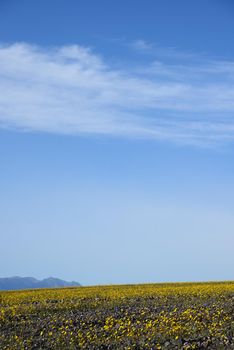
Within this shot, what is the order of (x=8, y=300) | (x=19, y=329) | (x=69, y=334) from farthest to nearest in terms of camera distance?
1. (x=8, y=300)
2. (x=19, y=329)
3. (x=69, y=334)

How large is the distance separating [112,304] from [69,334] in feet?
26.1

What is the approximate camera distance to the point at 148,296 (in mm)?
33875

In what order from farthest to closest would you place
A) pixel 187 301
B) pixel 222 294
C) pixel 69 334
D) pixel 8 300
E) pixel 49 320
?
pixel 8 300, pixel 222 294, pixel 187 301, pixel 49 320, pixel 69 334

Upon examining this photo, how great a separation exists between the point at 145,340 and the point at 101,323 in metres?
4.36

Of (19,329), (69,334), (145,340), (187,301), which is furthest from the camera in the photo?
(187,301)

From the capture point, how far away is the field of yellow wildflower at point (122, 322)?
68.3 ft

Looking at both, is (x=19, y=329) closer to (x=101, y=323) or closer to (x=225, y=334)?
(x=101, y=323)

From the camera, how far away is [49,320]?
2592 cm

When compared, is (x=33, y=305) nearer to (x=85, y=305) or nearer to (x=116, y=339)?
(x=85, y=305)

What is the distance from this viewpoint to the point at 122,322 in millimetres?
23875

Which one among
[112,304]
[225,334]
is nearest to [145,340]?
[225,334]

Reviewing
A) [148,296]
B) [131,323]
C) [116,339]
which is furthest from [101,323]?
[148,296]

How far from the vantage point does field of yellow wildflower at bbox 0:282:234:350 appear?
68.3ft

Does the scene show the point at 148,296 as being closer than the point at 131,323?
No
